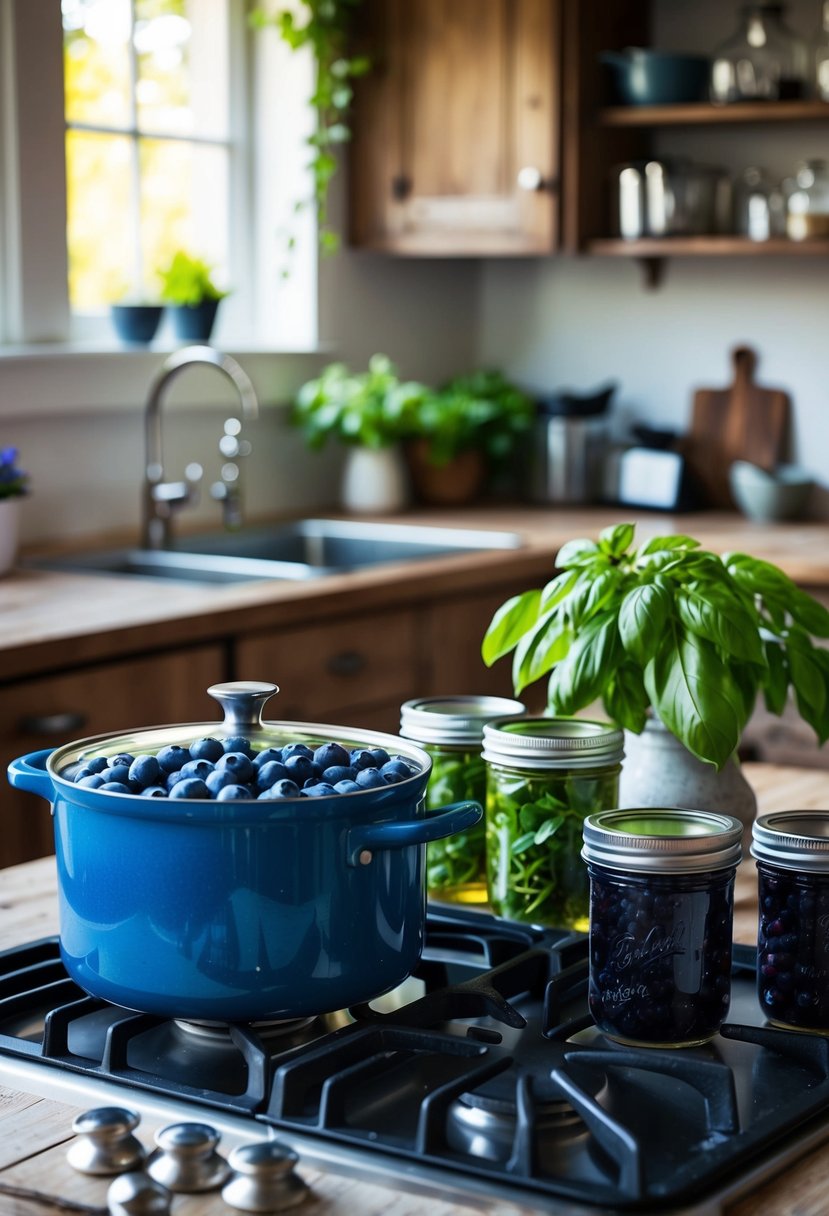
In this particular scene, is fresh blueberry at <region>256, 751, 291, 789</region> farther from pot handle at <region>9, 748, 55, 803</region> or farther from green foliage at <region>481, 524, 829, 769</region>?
green foliage at <region>481, 524, 829, 769</region>

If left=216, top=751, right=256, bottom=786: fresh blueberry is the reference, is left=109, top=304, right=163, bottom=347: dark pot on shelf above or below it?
above

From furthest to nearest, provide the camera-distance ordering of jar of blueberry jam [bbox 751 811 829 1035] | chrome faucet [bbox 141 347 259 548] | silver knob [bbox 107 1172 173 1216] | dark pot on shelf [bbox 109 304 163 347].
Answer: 1. dark pot on shelf [bbox 109 304 163 347]
2. chrome faucet [bbox 141 347 259 548]
3. jar of blueberry jam [bbox 751 811 829 1035]
4. silver knob [bbox 107 1172 173 1216]

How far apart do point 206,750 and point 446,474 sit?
290 cm

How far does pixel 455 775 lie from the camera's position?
50.7 inches

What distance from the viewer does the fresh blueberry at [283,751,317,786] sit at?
972 millimetres

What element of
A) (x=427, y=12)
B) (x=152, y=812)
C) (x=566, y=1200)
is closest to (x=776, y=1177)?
(x=566, y=1200)

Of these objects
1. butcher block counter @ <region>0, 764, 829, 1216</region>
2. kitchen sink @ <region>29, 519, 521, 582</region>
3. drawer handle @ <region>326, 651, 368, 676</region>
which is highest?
kitchen sink @ <region>29, 519, 521, 582</region>

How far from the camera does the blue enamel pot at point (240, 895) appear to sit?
2.99ft

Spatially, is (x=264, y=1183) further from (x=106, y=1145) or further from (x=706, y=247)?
(x=706, y=247)

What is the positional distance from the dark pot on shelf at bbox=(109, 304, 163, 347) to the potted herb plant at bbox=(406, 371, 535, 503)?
67cm

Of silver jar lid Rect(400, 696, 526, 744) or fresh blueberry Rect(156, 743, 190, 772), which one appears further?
silver jar lid Rect(400, 696, 526, 744)


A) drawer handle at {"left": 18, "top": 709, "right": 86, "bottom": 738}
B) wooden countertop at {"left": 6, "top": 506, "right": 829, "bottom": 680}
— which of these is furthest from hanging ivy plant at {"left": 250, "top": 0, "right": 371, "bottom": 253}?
drawer handle at {"left": 18, "top": 709, "right": 86, "bottom": 738}

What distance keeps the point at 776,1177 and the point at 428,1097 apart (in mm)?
179

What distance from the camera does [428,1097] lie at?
2.75 feet
